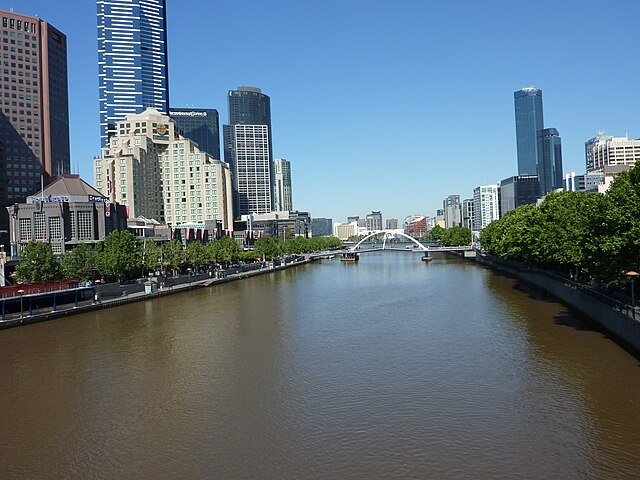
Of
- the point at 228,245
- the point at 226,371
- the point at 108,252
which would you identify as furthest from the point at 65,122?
the point at 226,371

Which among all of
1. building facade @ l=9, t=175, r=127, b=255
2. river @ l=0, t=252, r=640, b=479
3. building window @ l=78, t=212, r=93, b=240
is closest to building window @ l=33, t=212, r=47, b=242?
building facade @ l=9, t=175, r=127, b=255

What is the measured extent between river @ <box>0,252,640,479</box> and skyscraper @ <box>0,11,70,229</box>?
416ft

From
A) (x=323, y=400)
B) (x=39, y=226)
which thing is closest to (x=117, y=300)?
(x=39, y=226)

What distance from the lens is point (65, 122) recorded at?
182 meters

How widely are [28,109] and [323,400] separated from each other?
550 ft

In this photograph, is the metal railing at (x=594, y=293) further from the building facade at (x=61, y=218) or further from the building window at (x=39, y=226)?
the building window at (x=39, y=226)

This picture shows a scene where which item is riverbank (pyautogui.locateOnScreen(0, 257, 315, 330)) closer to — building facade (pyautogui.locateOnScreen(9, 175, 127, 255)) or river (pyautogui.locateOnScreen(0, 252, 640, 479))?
river (pyautogui.locateOnScreen(0, 252, 640, 479))

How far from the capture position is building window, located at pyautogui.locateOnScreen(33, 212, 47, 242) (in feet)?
283

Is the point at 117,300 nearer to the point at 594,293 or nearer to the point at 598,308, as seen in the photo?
the point at 594,293

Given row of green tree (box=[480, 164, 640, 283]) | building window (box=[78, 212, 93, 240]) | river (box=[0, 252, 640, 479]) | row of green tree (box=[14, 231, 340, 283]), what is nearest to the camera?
river (box=[0, 252, 640, 479])

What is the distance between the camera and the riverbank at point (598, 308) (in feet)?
109

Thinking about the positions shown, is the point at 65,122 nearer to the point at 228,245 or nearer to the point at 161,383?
the point at 228,245

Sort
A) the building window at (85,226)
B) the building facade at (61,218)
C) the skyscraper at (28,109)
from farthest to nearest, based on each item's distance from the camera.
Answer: the skyscraper at (28,109) → the building window at (85,226) → the building facade at (61,218)

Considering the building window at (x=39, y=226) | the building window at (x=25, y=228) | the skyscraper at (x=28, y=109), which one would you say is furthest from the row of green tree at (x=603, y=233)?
the skyscraper at (x=28, y=109)
